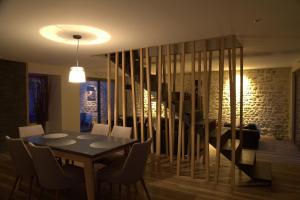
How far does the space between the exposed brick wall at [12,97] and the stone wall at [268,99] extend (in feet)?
20.4

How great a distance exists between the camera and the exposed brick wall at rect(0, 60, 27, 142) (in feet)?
16.2

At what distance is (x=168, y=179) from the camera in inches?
134

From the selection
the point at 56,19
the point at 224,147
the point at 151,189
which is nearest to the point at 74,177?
the point at 151,189

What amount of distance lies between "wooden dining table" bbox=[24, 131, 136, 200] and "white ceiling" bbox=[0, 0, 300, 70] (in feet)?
4.88

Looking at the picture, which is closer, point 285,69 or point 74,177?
point 74,177

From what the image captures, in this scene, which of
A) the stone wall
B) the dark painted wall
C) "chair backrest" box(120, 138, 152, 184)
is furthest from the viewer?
the stone wall

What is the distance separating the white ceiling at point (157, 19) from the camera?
6.27 ft

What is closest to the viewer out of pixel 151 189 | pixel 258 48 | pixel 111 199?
pixel 111 199

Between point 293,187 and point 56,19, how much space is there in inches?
158

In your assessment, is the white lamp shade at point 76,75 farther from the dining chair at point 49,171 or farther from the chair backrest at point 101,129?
the chair backrest at point 101,129

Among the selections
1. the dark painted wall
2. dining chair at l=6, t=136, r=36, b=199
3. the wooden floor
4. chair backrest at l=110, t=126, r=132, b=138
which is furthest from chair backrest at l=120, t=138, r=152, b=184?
the dark painted wall

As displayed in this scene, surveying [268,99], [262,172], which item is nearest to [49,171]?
[262,172]

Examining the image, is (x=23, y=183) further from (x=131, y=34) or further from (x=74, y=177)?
(x=131, y=34)

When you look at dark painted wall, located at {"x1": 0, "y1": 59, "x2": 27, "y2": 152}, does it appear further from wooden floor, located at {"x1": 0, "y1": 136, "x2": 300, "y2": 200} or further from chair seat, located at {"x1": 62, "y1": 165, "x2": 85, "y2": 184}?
chair seat, located at {"x1": 62, "y1": 165, "x2": 85, "y2": 184}
